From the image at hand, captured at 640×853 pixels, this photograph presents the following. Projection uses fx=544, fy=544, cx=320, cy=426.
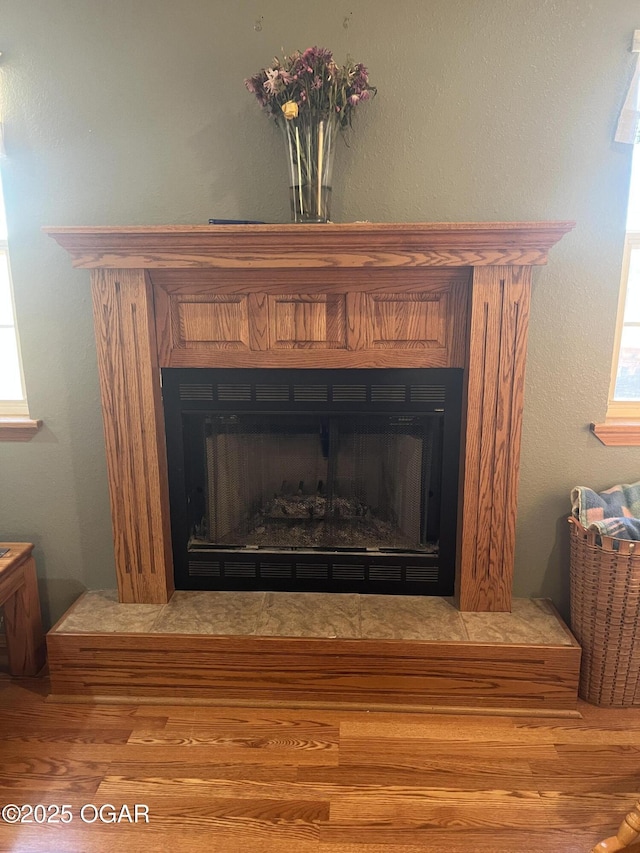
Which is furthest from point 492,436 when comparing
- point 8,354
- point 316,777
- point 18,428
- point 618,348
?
point 8,354

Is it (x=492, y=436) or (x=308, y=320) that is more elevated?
(x=308, y=320)

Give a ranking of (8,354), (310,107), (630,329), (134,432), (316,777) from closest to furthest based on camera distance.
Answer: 1. (316,777)
2. (310,107)
3. (134,432)
4. (630,329)
5. (8,354)

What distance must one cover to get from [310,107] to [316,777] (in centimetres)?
194

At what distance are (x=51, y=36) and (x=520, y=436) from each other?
2035mm

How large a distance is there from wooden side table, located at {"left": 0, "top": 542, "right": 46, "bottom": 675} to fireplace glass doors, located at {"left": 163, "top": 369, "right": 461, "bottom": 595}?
51 centimetres

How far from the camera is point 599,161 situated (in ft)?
5.83

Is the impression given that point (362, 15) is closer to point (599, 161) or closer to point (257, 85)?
point (257, 85)

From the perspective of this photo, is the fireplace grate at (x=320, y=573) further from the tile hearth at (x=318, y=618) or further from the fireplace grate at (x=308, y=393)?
the fireplace grate at (x=308, y=393)

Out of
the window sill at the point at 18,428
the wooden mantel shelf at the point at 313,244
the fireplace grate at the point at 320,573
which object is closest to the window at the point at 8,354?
the window sill at the point at 18,428

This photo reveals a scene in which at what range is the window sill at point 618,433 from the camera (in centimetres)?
192

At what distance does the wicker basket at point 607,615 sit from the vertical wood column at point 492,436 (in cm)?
23

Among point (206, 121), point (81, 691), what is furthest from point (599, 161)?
point (81, 691)

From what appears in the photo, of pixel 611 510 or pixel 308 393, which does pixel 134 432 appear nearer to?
pixel 308 393

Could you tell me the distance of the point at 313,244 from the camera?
A: 5.39 ft
